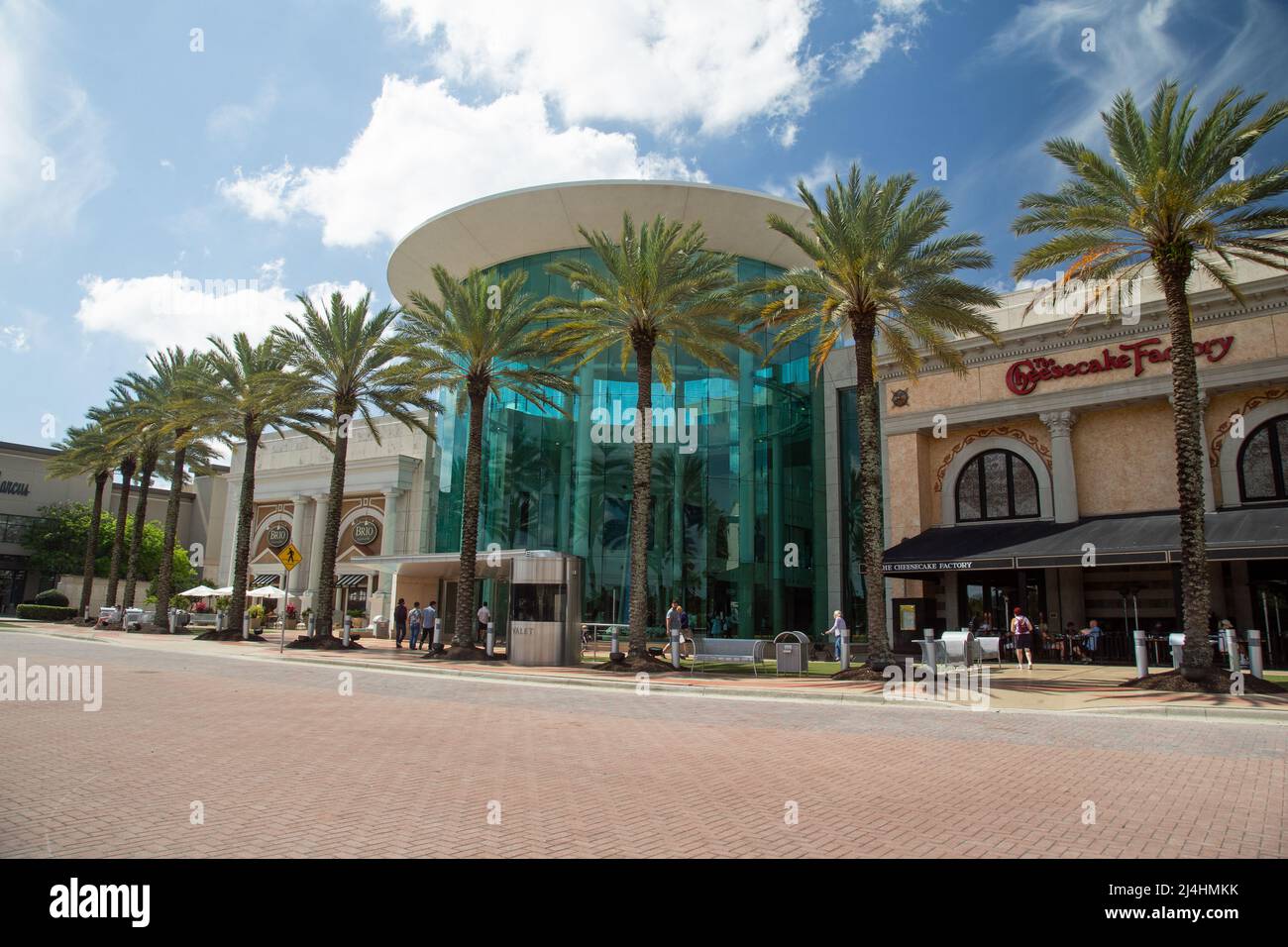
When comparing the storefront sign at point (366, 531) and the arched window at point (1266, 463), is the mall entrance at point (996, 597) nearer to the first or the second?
the arched window at point (1266, 463)

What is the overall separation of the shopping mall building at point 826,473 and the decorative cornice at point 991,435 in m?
0.07

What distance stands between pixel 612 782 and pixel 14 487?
81936 mm

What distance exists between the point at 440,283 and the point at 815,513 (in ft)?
67.5

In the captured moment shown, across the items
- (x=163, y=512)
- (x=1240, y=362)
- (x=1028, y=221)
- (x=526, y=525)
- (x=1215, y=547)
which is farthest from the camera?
(x=163, y=512)

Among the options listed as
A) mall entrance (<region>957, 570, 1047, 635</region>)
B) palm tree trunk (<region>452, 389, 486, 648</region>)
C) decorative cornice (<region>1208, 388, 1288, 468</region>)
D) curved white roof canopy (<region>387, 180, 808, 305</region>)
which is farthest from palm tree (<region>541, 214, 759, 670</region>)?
decorative cornice (<region>1208, 388, 1288, 468</region>)

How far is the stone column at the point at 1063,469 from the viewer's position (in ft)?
Answer: 94.0

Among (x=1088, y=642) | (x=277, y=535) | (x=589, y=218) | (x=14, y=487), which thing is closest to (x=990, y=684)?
(x=1088, y=642)

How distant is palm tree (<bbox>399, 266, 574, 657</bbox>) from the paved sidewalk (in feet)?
11.7

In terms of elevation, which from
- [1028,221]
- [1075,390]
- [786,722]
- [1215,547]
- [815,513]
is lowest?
[786,722]

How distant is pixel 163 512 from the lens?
85438 mm

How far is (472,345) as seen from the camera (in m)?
26.6
